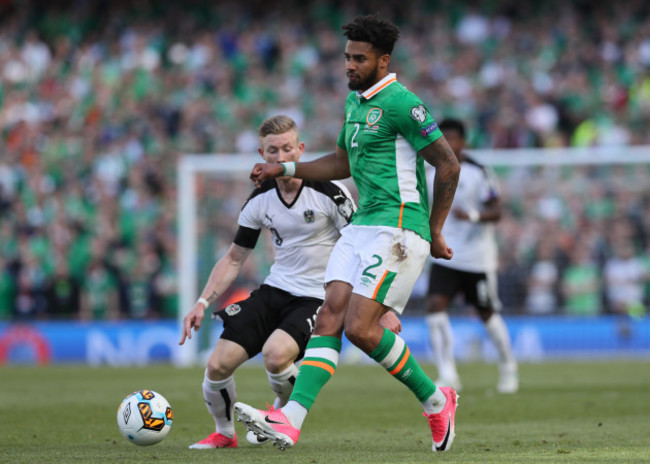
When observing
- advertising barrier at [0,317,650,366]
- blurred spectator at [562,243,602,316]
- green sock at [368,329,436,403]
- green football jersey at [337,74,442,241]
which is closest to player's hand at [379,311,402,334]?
green sock at [368,329,436,403]

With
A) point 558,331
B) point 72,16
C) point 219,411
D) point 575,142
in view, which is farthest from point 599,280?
point 72,16

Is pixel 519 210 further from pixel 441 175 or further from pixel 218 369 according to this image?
pixel 441 175

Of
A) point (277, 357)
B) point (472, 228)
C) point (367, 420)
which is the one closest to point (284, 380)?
point (277, 357)

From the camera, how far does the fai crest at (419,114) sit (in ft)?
20.2

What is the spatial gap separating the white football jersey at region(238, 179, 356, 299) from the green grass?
42.4 inches

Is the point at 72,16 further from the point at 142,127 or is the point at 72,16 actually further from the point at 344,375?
the point at 344,375

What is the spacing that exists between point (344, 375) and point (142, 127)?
35.8 ft

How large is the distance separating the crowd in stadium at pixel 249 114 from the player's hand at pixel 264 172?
12.2 m

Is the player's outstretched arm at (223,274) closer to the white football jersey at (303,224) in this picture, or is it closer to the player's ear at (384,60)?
the white football jersey at (303,224)

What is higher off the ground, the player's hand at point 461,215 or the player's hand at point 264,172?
the player's hand at point 264,172

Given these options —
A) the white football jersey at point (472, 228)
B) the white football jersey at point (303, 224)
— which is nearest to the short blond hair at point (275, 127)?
the white football jersey at point (303, 224)

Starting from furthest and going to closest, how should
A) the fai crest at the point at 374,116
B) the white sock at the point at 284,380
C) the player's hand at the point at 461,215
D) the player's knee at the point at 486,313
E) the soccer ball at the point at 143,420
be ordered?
the player's knee at the point at 486,313 < the player's hand at the point at 461,215 < the white sock at the point at 284,380 < the soccer ball at the point at 143,420 < the fai crest at the point at 374,116

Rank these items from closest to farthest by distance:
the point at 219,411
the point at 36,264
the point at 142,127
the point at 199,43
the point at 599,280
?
the point at 219,411 < the point at 599,280 < the point at 36,264 < the point at 142,127 < the point at 199,43

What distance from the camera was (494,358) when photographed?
718 inches
